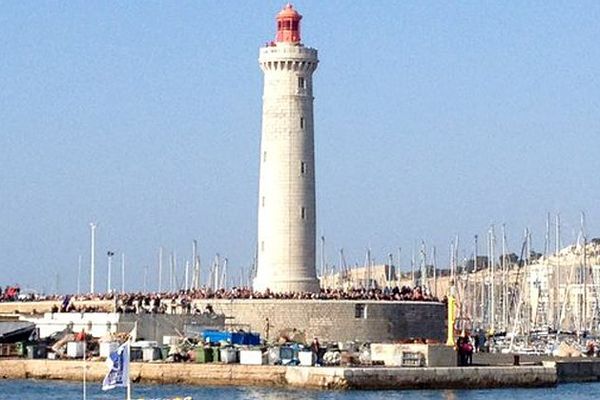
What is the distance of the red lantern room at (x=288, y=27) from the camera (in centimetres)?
6919

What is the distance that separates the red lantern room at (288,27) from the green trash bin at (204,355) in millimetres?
17532

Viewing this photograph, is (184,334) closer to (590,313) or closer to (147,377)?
(147,377)

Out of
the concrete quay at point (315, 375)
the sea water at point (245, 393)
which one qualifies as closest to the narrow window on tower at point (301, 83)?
the concrete quay at point (315, 375)

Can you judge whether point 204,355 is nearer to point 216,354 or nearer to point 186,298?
point 216,354

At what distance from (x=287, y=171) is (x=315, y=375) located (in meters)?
17.6

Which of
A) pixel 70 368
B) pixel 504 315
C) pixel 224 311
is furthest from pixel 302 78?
pixel 504 315

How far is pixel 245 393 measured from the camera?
5031 cm

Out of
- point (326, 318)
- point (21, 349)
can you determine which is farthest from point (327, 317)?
point (21, 349)

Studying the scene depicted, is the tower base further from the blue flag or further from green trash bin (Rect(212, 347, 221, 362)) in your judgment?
the blue flag

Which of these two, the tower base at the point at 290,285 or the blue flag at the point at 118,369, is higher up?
the tower base at the point at 290,285

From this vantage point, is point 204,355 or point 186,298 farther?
point 186,298

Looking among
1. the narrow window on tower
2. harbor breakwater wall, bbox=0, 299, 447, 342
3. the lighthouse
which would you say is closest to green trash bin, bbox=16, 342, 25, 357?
harbor breakwater wall, bbox=0, 299, 447, 342

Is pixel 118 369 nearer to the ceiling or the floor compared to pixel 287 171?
nearer to the floor

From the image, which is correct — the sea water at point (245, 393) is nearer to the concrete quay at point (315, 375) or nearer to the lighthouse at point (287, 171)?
the concrete quay at point (315, 375)
